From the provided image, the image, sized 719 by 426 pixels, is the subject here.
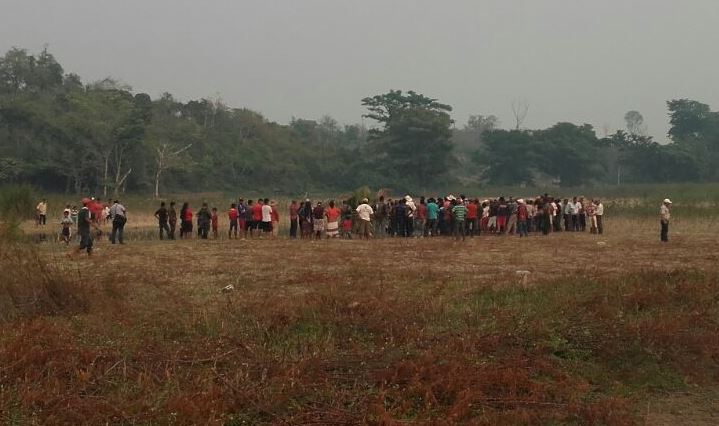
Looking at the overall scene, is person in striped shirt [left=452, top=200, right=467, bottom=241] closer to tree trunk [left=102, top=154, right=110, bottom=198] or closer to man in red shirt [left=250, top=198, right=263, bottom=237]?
man in red shirt [left=250, top=198, right=263, bottom=237]

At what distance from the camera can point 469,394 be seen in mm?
5336

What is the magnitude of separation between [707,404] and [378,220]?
15670 millimetres

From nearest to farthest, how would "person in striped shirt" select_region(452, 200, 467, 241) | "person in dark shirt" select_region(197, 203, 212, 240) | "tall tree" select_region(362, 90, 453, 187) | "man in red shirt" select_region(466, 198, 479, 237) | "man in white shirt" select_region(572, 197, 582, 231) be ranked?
"person in striped shirt" select_region(452, 200, 467, 241) → "person in dark shirt" select_region(197, 203, 212, 240) → "man in red shirt" select_region(466, 198, 479, 237) → "man in white shirt" select_region(572, 197, 582, 231) → "tall tree" select_region(362, 90, 453, 187)

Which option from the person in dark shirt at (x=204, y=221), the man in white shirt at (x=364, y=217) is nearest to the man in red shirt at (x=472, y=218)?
the man in white shirt at (x=364, y=217)

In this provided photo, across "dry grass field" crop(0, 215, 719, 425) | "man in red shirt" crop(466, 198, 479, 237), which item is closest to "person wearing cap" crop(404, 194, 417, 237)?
"man in red shirt" crop(466, 198, 479, 237)

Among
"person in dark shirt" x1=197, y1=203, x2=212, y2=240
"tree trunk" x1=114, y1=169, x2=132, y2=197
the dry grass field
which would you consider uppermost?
"tree trunk" x1=114, y1=169, x2=132, y2=197

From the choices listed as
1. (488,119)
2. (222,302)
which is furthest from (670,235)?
(488,119)

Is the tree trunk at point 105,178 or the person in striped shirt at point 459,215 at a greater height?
the tree trunk at point 105,178

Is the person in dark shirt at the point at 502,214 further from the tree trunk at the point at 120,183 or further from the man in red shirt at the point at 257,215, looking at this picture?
the tree trunk at the point at 120,183

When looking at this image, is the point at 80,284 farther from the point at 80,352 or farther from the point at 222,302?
the point at 80,352

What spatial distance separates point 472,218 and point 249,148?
36644 mm

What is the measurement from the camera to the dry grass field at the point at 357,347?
5.14 m

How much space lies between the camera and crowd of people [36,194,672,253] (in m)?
19.7

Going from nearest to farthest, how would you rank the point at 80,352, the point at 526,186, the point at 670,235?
the point at 80,352, the point at 670,235, the point at 526,186
